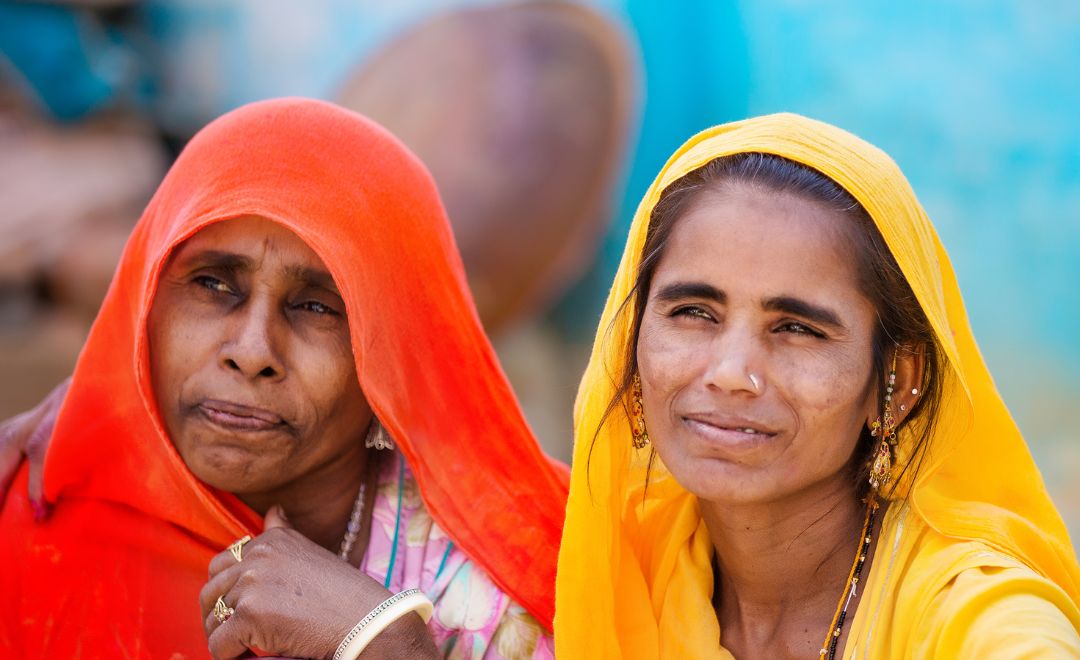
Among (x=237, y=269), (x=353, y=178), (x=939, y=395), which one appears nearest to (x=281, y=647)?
(x=237, y=269)

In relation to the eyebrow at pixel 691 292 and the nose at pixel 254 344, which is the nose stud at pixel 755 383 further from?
the nose at pixel 254 344

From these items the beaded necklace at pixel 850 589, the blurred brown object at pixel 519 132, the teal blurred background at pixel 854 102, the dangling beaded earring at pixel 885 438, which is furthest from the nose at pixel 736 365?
the blurred brown object at pixel 519 132

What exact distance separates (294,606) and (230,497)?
387mm

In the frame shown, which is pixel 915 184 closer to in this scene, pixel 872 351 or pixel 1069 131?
pixel 1069 131

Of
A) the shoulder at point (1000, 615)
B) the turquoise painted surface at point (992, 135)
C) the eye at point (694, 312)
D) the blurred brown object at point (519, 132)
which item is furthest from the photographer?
the blurred brown object at point (519, 132)

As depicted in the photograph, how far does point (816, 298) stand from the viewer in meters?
2.04

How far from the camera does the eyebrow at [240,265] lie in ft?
7.66

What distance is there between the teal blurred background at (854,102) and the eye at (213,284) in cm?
281

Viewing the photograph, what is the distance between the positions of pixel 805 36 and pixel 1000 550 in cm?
300

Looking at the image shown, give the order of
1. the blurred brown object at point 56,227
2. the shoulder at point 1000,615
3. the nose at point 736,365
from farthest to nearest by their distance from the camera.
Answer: the blurred brown object at point 56,227 < the nose at point 736,365 < the shoulder at point 1000,615

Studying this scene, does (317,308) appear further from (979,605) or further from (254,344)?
(979,605)

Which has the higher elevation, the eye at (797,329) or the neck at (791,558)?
the eye at (797,329)

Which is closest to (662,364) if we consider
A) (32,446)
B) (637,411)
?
(637,411)

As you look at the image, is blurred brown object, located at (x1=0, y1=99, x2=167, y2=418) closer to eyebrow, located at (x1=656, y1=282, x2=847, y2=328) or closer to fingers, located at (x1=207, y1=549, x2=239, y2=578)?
fingers, located at (x1=207, y1=549, x2=239, y2=578)
